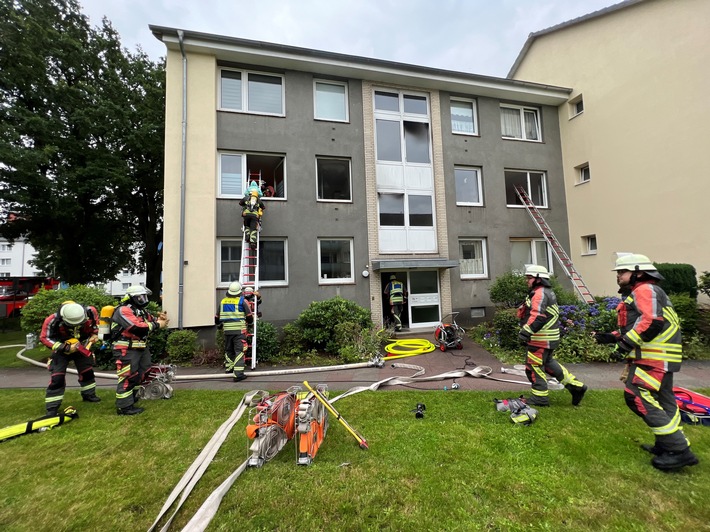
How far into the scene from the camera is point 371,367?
25.0 ft

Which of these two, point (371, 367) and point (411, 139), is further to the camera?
point (411, 139)

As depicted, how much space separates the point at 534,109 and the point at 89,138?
20.5 metres

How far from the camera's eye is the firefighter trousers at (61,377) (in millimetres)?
4672

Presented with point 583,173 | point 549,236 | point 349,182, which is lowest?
point 549,236

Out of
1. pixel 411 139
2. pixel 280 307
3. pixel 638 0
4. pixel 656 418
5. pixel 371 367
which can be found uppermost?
pixel 638 0

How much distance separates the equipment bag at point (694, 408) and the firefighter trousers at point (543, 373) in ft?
3.80

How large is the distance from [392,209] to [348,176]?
204cm

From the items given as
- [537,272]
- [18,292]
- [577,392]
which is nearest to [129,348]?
[537,272]

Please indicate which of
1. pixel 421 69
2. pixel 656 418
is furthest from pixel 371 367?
pixel 421 69

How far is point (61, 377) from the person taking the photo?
477 cm

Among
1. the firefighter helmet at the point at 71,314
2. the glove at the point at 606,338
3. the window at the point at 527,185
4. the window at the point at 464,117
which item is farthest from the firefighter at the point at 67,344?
the window at the point at 527,185

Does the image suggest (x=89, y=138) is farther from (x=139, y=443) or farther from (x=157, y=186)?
(x=139, y=443)

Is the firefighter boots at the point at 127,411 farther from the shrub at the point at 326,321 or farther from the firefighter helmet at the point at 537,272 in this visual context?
the firefighter helmet at the point at 537,272

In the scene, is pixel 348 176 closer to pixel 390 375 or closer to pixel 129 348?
pixel 390 375
